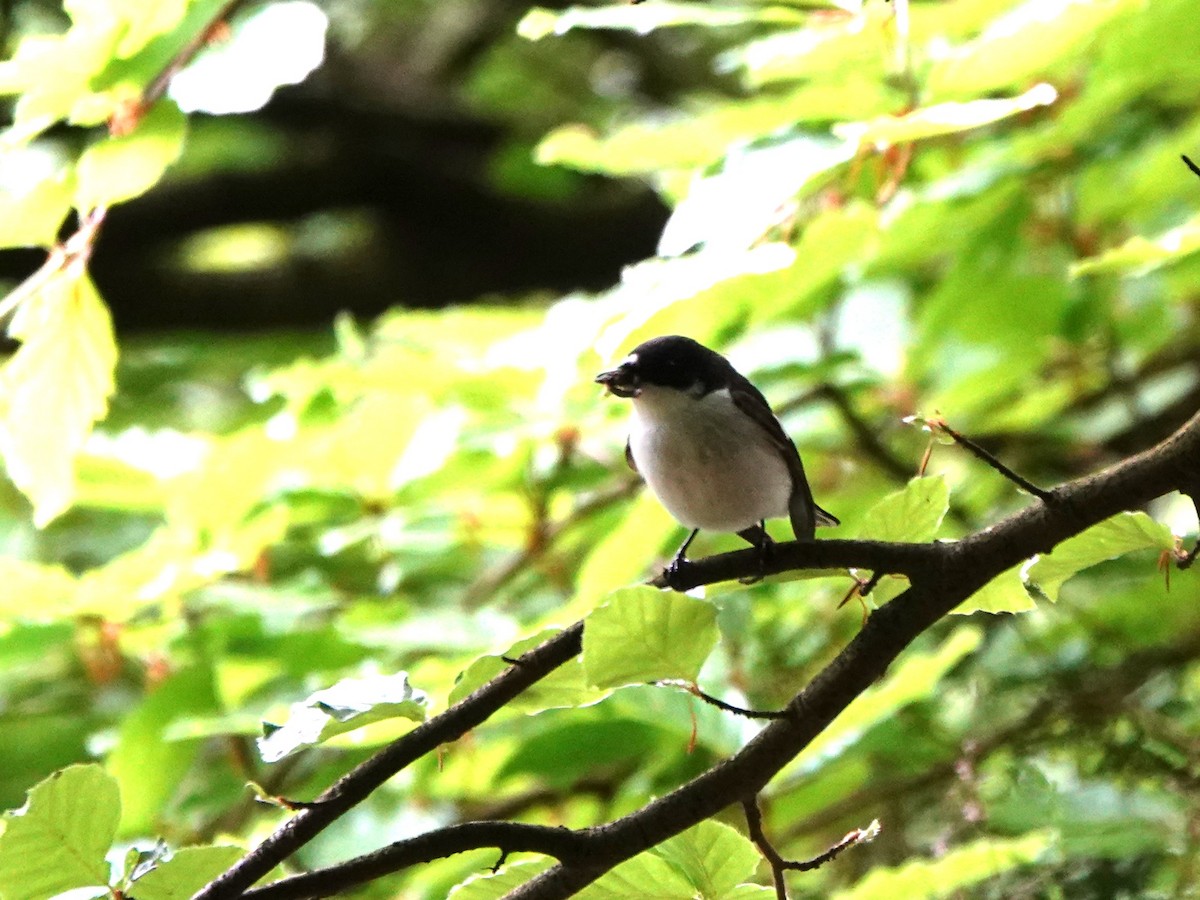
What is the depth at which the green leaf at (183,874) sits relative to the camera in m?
0.89

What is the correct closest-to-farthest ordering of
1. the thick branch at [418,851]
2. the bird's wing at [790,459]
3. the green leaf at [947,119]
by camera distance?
1. the thick branch at [418,851]
2. the green leaf at [947,119]
3. the bird's wing at [790,459]

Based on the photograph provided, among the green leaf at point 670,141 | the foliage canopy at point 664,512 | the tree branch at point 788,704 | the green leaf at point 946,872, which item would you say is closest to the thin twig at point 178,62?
the foliage canopy at point 664,512

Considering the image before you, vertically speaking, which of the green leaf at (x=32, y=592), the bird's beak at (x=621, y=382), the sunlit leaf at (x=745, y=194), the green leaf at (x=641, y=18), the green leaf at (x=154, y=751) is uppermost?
the green leaf at (x=641, y=18)

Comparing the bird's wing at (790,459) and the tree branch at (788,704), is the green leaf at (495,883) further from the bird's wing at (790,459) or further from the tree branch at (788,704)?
the bird's wing at (790,459)

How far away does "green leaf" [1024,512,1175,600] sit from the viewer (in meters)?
0.93

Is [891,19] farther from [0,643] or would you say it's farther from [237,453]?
[0,643]

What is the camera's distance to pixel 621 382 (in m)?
1.40

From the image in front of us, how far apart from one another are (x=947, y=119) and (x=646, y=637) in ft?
1.59

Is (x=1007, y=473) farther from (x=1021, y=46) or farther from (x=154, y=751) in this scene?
(x=154, y=751)

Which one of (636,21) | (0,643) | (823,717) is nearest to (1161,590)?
(636,21)

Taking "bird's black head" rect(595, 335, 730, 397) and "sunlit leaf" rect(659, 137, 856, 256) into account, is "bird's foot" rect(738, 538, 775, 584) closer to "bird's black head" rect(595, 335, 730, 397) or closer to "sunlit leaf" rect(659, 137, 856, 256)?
"sunlit leaf" rect(659, 137, 856, 256)

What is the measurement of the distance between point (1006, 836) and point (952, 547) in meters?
1.22

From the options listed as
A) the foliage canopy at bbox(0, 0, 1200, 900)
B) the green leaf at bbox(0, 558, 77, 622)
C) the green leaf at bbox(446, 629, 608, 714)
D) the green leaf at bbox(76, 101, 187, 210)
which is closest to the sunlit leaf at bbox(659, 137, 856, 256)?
the foliage canopy at bbox(0, 0, 1200, 900)

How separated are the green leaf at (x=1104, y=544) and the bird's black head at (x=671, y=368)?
548 millimetres
